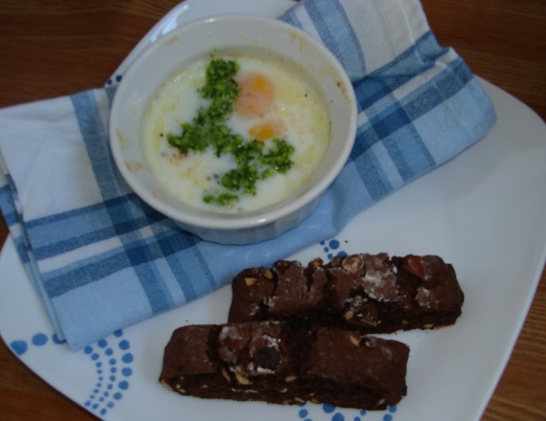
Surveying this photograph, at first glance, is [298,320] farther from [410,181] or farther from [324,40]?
[324,40]

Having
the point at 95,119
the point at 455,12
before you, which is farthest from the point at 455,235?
the point at 95,119

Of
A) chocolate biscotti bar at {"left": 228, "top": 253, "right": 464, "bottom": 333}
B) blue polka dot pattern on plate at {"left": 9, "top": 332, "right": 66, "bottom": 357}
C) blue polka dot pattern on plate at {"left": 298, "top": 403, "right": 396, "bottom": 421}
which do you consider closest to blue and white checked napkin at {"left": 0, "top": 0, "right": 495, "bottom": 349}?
blue polka dot pattern on plate at {"left": 9, "top": 332, "right": 66, "bottom": 357}

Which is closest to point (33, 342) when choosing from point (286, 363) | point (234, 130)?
point (286, 363)

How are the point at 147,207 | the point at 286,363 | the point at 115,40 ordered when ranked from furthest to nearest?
the point at 115,40 < the point at 147,207 < the point at 286,363

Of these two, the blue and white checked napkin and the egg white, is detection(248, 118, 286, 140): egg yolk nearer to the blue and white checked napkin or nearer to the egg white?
the egg white

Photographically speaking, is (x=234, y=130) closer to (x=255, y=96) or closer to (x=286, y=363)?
(x=255, y=96)

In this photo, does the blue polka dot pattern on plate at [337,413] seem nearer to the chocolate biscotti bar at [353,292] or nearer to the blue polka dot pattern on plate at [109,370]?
the chocolate biscotti bar at [353,292]
